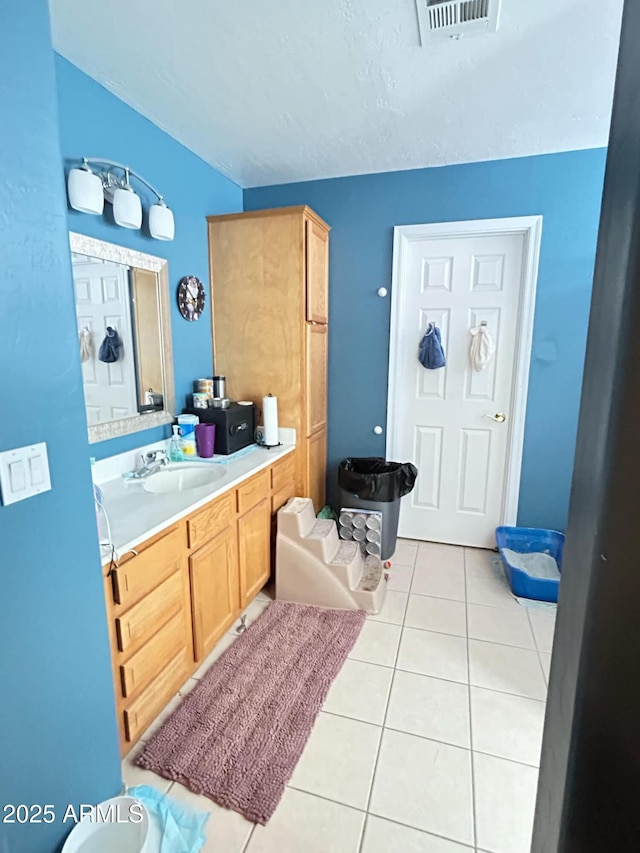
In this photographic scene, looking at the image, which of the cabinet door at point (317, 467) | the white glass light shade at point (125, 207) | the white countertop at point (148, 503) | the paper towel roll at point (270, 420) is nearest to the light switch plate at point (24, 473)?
the white countertop at point (148, 503)

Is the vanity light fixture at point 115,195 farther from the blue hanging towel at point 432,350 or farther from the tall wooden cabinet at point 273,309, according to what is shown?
the blue hanging towel at point 432,350

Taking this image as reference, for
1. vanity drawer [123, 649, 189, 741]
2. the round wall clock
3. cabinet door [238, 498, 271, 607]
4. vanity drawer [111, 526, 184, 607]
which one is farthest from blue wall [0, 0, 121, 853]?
the round wall clock

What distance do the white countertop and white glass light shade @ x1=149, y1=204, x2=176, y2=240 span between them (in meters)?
1.17

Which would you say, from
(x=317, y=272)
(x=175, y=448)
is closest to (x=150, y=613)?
(x=175, y=448)

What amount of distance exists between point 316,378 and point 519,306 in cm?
141

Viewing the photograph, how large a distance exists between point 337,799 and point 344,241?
2.98 meters

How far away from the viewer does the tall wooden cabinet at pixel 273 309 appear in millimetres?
2541

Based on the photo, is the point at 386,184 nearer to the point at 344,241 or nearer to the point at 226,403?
the point at 344,241

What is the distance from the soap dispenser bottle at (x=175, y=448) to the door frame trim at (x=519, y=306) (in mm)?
1480

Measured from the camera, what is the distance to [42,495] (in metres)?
1.00

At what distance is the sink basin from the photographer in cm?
210

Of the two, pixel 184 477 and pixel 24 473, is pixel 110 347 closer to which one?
pixel 184 477

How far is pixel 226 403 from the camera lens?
2.50 meters

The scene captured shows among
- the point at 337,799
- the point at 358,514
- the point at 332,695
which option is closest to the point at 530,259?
the point at 358,514
